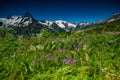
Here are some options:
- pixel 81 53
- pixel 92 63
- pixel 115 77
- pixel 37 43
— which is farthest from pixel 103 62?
pixel 37 43

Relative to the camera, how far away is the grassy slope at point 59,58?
408cm

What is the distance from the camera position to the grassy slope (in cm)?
408

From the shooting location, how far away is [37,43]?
23.6 ft

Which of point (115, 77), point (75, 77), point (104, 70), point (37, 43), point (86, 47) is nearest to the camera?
point (75, 77)

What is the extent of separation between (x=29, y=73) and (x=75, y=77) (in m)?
1.04

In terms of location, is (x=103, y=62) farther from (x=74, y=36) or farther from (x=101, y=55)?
(x=74, y=36)

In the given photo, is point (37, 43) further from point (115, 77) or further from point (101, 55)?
point (115, 77)

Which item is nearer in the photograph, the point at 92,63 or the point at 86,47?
the point at 92,63

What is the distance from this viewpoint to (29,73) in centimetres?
434

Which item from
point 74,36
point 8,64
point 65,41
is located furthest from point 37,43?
point 8,64

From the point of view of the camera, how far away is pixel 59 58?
6.04m

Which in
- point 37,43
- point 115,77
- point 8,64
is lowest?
point 115,77

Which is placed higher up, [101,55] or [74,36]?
[74,36]

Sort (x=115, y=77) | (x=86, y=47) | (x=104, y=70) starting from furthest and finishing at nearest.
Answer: (x=86, y=47) → (x=104, y=70) → (x=115, y=77)
